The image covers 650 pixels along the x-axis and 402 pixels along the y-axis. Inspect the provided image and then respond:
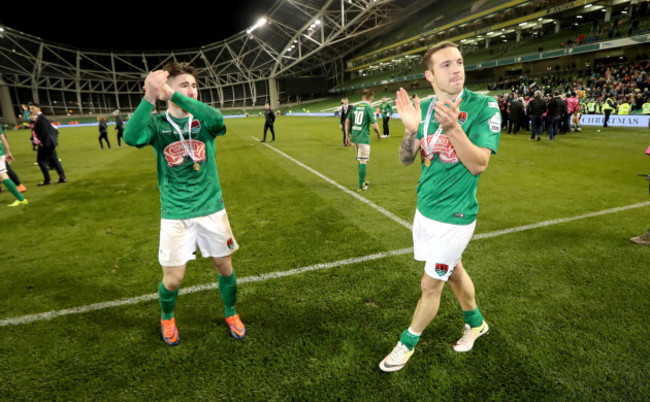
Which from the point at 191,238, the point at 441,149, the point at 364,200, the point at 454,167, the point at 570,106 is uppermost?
the point at 570,106

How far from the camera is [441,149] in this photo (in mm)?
2189

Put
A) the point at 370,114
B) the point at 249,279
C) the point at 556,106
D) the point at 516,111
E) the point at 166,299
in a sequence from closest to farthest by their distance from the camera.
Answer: the point at 166,299 → the point at 249,279 → the point at 370,114 → the point at 556,106 → the point at 516,111

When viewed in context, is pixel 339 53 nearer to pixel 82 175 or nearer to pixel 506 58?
pixel 506 58

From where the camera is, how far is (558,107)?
46.4 feet

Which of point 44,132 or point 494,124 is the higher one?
point 44,132

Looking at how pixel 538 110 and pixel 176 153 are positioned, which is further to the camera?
pixel 538 110

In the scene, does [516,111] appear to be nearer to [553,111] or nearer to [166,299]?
[553,111]

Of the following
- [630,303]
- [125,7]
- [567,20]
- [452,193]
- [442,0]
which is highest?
[125,7]

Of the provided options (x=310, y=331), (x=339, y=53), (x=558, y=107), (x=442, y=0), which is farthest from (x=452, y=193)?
(x=339, y=53)

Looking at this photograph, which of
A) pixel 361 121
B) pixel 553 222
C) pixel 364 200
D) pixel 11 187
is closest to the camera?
pixel 553 222

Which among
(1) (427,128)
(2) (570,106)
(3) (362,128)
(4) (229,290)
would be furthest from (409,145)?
(2) (570,106)

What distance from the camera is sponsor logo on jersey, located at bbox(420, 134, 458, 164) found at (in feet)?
7.09

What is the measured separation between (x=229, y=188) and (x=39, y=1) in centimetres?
7302

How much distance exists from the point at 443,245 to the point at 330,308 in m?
1.57
